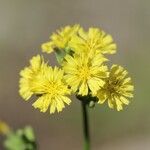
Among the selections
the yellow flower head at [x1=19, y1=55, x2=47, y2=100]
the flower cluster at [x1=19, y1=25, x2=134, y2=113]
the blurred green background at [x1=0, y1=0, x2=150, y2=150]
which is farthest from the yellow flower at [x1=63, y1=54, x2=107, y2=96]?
the blurred green background at [x1=0, y1=0, x2=150, y2=150]

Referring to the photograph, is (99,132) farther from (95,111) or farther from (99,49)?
(99,49)

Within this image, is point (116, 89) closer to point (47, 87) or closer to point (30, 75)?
point (47, 87)

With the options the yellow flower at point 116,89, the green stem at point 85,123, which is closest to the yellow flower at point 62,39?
the yellow flower at point 116,89

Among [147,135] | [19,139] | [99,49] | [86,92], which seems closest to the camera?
[86,92]

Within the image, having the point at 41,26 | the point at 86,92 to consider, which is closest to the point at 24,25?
the point at 41,26

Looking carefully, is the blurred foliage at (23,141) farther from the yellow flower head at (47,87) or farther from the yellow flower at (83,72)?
the yellow flower at (83,72)

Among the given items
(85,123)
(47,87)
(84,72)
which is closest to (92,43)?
(84,72)

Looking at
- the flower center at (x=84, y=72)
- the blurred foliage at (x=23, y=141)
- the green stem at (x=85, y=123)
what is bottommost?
the green stem at (x=85, y=123)
